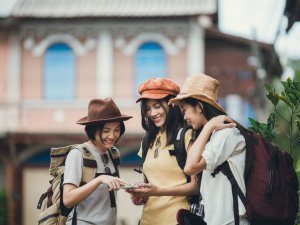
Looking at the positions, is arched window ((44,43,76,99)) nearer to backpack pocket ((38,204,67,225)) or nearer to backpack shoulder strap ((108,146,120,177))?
backpack shoulder strap ((108,146,120,177))

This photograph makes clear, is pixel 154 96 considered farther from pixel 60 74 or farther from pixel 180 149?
pixel 60 74

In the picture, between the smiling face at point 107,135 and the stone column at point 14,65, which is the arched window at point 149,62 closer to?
the stone column at point 14,65

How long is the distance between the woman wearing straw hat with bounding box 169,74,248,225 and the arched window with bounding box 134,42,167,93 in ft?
58.3

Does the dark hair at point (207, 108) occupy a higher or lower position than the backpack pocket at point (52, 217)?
higher

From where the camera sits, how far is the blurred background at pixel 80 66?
22453 millimetres

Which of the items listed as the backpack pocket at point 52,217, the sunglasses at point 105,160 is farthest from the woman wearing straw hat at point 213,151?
the backpack pocket at point 52,217

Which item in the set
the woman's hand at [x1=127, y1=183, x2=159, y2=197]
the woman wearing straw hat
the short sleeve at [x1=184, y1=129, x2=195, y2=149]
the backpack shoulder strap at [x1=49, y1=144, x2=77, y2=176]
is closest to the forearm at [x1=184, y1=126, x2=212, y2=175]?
the woman wearing straw hat

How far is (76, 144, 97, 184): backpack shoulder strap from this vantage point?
17.5 ft

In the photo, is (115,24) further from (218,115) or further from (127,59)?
(218,115)

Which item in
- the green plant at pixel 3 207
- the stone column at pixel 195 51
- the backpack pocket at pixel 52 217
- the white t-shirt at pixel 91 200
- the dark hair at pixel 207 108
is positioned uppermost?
the stone column at pixel 195 51

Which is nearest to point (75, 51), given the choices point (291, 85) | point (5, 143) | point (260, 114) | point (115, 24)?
point (115, 24)

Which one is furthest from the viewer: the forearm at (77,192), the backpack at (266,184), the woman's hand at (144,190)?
the forearm at (77,192)

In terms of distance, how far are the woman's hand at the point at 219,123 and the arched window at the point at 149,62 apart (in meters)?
17.9

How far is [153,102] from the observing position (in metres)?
5.56
